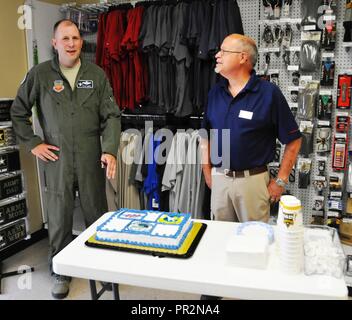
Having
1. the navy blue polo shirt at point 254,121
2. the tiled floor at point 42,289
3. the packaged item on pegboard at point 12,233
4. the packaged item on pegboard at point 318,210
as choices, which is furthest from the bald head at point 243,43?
the packaged item on pegboard at point 12,233

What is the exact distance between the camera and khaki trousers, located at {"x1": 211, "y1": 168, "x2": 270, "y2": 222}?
2441mm

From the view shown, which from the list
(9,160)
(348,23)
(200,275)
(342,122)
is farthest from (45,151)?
(348,23)

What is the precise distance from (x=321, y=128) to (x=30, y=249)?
9.34ft

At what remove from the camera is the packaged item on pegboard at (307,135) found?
324cm

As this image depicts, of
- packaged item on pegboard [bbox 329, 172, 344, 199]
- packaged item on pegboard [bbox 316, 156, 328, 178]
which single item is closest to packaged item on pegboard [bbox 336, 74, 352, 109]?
packaged item on pegboard [bbox 316, 156, 328, 178]

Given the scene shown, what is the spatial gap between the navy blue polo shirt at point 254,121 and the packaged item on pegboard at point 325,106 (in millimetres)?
889

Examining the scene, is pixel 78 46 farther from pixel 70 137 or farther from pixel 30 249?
pixel 30 249

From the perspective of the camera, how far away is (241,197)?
246cm

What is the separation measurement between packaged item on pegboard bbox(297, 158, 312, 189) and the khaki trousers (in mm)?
935

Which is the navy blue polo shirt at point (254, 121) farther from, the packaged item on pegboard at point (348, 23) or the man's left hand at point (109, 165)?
the packaged item on pegboard at point (348, 23)

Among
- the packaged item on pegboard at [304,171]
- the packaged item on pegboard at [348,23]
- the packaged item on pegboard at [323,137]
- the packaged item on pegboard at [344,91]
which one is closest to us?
the packaged item on pegboard at [348,23]

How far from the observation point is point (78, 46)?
9.44ft

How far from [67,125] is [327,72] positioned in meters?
2.10

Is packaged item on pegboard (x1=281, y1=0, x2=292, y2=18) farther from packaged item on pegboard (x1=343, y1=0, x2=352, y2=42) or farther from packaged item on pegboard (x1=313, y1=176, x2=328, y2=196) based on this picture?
packaged item on pegboard (x1=313, y1=176, x2=328, y2=196)
